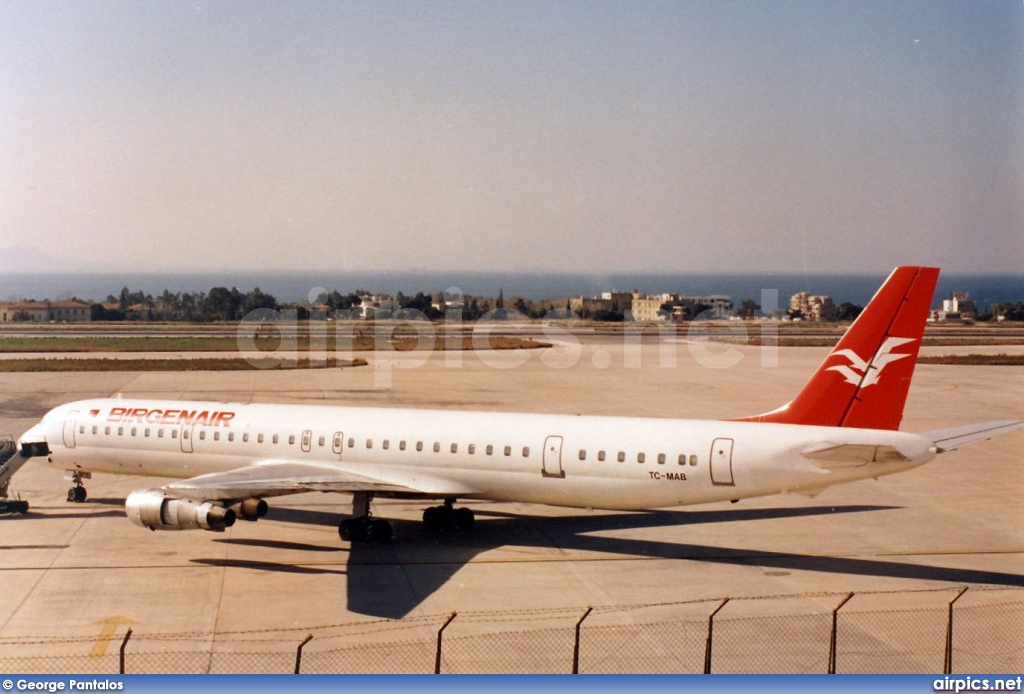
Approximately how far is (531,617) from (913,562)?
1269 cm

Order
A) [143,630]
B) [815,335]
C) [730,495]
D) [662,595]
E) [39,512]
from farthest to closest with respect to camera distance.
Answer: [815,335]
[39,512]
[730,495]
[662,595]
[143,630]

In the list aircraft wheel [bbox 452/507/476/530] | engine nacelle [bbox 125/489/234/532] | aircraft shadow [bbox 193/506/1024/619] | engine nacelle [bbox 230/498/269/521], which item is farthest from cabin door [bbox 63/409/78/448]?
aircraft wheel [bbox 452/507/476/530]

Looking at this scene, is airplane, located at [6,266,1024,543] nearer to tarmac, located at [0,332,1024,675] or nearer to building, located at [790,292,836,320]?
tarmac, located at [0,332,1024,675]

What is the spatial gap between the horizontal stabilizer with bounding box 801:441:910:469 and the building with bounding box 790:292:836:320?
13817 centimetres

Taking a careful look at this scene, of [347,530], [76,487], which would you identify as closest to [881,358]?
[347,530]

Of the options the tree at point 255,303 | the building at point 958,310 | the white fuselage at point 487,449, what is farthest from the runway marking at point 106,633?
the tree at point 255,303

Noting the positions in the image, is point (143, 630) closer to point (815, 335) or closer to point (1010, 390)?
point (1010, 390)

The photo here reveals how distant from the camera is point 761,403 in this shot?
6431 centimetres

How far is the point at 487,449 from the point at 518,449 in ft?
3.36

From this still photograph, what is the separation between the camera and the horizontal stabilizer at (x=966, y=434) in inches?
1054

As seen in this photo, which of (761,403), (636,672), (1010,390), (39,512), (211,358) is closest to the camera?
(636,672)

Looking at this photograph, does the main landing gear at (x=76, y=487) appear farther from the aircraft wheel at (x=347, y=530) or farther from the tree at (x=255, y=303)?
the tree at (x=255, y=303)

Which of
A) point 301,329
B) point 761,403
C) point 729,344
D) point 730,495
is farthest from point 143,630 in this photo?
point 301,329

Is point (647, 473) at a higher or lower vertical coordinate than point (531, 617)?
higher
